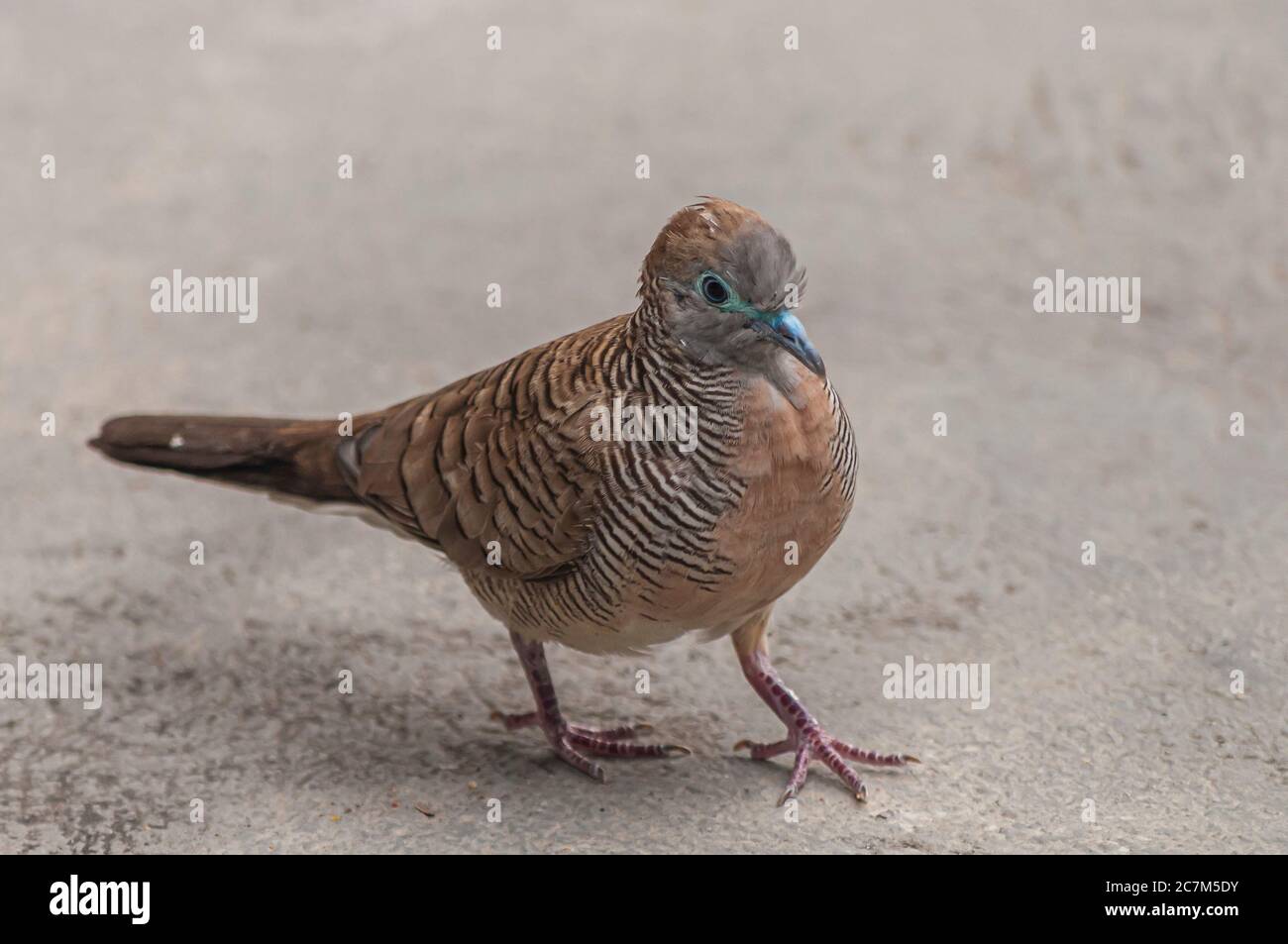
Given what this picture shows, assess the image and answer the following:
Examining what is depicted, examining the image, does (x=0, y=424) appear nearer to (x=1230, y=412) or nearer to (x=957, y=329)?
(x=957, y=329)

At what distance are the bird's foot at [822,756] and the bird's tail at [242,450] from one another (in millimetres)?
1570

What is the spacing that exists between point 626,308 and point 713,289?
13.2 ft

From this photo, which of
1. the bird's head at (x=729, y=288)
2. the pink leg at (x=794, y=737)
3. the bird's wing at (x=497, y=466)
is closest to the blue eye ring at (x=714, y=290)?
the bird's head at (x=729, y=288)

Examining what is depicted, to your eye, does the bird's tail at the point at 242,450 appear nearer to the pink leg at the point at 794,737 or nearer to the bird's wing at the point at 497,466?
the bird's wing at the point at 497,466

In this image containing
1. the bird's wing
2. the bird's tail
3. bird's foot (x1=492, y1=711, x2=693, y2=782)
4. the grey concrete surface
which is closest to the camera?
the bird's wing

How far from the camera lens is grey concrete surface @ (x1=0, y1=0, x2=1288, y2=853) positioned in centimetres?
446

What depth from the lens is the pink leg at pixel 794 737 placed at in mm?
4379

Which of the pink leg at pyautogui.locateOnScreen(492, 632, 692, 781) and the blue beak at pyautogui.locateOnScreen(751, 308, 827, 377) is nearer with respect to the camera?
the blue beak at pyautogui.locateOnScreen(751, 308, 827, 377)

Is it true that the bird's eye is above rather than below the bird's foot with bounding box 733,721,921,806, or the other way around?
above

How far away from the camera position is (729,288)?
372 cm

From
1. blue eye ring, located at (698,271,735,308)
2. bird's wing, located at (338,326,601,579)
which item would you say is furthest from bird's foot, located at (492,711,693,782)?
blue eye ring, located at (698,271,735,308)

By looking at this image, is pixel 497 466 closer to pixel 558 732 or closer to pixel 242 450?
→ pixel 558 732

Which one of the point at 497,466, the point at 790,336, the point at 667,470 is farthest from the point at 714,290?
the point at 497,466

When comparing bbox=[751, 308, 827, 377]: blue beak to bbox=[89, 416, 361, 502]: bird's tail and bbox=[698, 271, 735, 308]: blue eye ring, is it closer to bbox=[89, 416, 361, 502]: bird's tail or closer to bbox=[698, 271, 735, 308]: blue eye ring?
bbox=[698, 271, 735, 308]: blue eye ring
